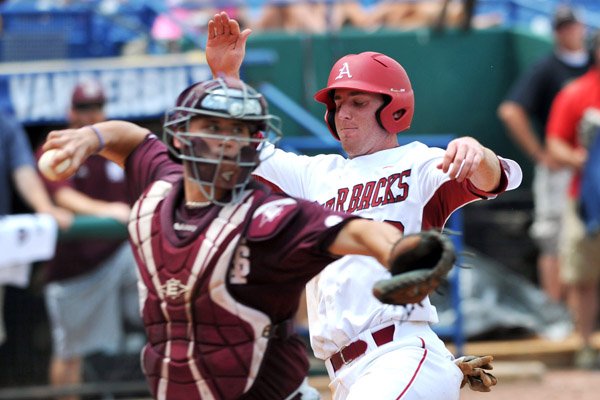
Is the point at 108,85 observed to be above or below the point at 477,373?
below

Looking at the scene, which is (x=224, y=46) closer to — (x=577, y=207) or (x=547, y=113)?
(x=577, y=207)

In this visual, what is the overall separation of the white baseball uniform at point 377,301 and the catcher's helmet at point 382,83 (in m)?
0.11

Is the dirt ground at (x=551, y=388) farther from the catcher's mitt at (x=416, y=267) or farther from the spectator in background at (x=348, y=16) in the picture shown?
the catcher's mitt at (x=416, y=267)

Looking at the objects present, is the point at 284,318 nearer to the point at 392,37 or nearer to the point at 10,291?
the point at 10,291

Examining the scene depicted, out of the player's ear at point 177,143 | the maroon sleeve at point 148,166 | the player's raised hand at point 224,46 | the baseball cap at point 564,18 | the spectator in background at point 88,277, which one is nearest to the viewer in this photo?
the player's ear at point 177,143

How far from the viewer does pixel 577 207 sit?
9.32m

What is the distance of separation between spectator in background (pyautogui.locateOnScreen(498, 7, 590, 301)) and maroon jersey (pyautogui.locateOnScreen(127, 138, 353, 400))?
6.05 m

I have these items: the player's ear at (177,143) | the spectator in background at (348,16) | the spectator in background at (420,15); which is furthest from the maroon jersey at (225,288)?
the spectator in background at (420,15)

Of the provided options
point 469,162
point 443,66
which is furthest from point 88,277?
point 469,162

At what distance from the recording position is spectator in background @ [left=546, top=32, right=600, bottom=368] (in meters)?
9.21

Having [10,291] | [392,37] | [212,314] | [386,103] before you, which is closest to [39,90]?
[10,291]

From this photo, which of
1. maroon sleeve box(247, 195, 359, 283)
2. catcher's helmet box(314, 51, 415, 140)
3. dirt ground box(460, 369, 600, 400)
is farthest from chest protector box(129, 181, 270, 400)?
dirt ground box(460, 369, 600, 400)

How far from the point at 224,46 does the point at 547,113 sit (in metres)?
5.93

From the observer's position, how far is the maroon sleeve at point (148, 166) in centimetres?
418
